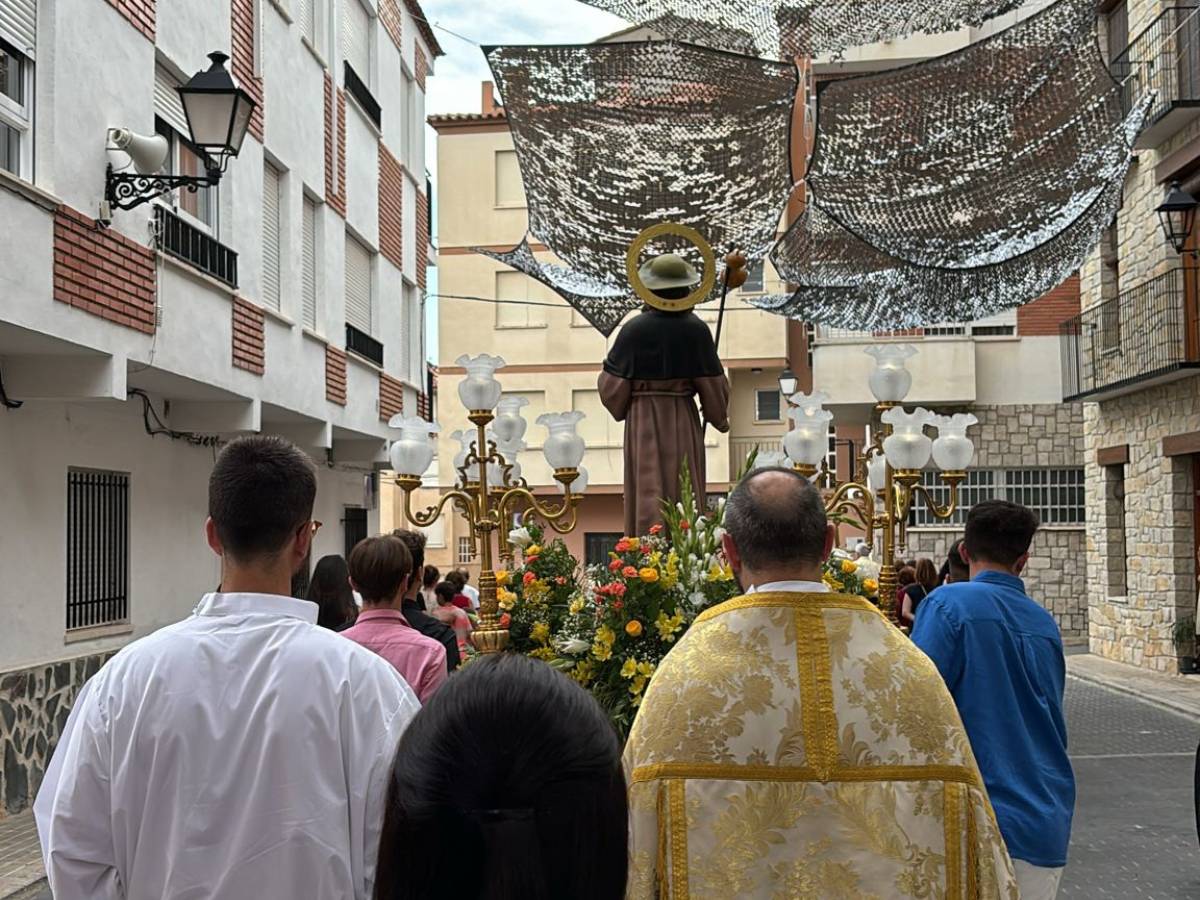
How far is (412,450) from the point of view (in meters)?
7.36

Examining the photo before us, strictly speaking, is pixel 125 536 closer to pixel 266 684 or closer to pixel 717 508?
pixel 717 508

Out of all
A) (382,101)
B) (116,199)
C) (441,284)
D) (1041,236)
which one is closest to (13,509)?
(116,199)

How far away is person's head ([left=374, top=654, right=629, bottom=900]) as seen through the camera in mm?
1650

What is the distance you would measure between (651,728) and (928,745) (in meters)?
0.58

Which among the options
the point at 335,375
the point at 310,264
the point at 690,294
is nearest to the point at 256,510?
the point at 690,294

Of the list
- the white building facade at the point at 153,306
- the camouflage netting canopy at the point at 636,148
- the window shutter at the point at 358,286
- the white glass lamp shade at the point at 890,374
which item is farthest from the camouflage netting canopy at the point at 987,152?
the window shutter at the point at 358,286

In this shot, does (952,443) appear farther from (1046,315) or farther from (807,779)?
(1046,315)

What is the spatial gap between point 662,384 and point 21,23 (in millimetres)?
5785

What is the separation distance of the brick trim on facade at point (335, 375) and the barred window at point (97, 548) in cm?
486

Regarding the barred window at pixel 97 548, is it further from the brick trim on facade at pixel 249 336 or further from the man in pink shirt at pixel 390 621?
the man in pink shirt at pixel 390 621

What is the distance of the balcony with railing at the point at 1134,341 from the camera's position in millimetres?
18547

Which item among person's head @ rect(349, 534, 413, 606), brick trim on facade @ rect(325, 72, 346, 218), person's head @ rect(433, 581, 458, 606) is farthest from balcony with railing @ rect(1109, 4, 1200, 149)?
person's head @ rect(349, 534, 413, 606)

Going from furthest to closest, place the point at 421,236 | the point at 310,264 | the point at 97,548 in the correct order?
the point at 421,236
the point at 310,264
the point at 97,548

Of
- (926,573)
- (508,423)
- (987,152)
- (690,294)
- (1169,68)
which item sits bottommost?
(926,573)
